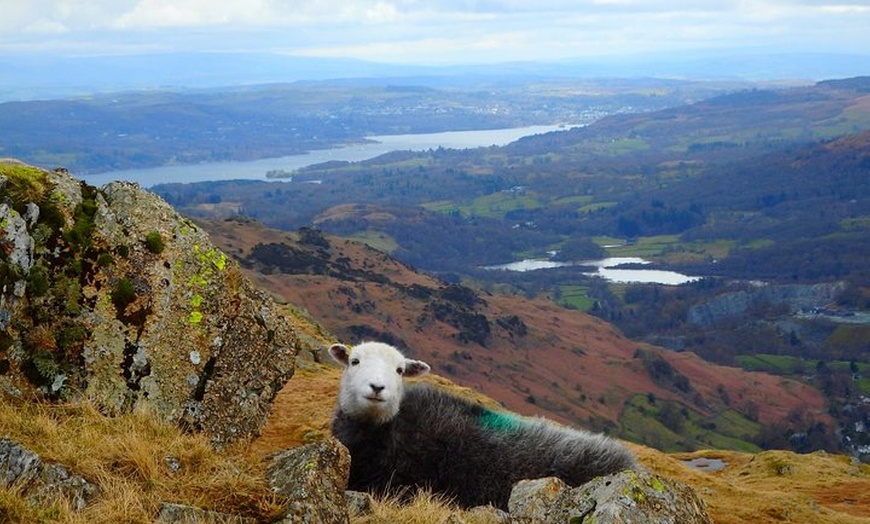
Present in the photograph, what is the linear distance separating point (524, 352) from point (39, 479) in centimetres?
11477

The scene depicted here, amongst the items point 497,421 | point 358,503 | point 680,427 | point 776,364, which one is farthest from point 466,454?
point 776,364

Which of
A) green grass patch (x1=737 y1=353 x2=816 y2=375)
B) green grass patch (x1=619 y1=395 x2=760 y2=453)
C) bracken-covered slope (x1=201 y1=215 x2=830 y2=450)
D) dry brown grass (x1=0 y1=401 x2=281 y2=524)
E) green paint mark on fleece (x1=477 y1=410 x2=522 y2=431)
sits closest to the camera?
dry brown grass (x1=0 y1=401 x2=281 y2=524)

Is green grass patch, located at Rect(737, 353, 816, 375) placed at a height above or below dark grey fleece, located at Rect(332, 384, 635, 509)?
below

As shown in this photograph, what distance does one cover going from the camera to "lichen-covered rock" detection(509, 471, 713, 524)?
790 cm

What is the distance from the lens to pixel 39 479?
28.6 feet

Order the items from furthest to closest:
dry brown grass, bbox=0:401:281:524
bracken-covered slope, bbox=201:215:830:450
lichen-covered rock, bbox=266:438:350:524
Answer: bracken-covered slope, bbox=201:215:830:450, lichen-covered rock, bbox=266:438:350:524, dry brown grass, bbox=0:401:281:524

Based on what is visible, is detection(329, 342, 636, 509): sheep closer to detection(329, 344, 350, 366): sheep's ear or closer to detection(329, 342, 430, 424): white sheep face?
detection(329, 342, 430, 424): white sheep face

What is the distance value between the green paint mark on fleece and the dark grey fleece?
0.7 inches

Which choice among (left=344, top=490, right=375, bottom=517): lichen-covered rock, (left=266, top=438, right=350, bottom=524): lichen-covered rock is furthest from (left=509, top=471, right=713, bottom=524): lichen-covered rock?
(left=266, top=438, right=350, bottom=524): lichen-covered rock

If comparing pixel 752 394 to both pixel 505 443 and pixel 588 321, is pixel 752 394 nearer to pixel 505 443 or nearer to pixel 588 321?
pixel 588 321

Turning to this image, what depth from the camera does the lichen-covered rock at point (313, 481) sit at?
28.6 feet

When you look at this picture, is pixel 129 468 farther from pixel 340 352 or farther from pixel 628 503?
pixel 340 352

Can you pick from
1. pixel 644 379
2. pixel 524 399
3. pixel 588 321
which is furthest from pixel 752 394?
pixel 524 399

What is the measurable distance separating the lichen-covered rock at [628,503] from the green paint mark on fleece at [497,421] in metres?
4.57
